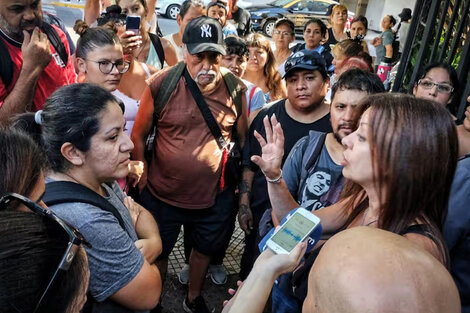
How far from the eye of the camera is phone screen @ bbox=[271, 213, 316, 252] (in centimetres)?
131

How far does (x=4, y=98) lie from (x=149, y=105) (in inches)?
34.3

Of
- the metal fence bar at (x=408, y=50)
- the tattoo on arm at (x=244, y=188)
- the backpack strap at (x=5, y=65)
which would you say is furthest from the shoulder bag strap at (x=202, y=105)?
the metal fence bar at (x=408, y=50)

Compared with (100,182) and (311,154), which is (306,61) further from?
(100,182)

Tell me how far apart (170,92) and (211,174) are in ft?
2.12

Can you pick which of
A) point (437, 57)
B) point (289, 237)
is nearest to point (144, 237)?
point (289, 237)

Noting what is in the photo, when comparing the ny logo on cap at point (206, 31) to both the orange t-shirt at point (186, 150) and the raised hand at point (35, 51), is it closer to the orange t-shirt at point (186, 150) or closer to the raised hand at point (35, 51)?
the orange t-shirt at point (186, 150)

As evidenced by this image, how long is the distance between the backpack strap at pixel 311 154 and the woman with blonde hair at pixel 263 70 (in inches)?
78.1

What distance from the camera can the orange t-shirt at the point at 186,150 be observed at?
2.68 metres

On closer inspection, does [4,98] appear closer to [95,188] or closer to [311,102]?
[95,188]

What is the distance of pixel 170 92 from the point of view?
2.66 meters

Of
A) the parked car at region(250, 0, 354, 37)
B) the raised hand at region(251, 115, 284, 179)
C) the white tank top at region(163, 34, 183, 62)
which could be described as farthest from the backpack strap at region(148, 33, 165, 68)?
the parked car at region(250, 0, 354, 37)

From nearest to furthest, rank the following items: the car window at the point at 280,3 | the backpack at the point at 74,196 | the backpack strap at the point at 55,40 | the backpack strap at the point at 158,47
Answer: the backpack at the point at 74,196 < the backpack strap at the point at 55,40 < the backpack strap at the point at 158,47 < the car window at the point at 280,3

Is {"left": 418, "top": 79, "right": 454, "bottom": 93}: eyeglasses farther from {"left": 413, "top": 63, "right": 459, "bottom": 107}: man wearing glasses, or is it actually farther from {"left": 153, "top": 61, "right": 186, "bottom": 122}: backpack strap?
{"left": 153, "top": 61, "right": 186, "bottom": 122}: backpack strap

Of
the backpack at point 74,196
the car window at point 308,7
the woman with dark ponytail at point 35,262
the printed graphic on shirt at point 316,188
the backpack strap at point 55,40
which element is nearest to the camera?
the woman with dark ponytail at point 35,262
